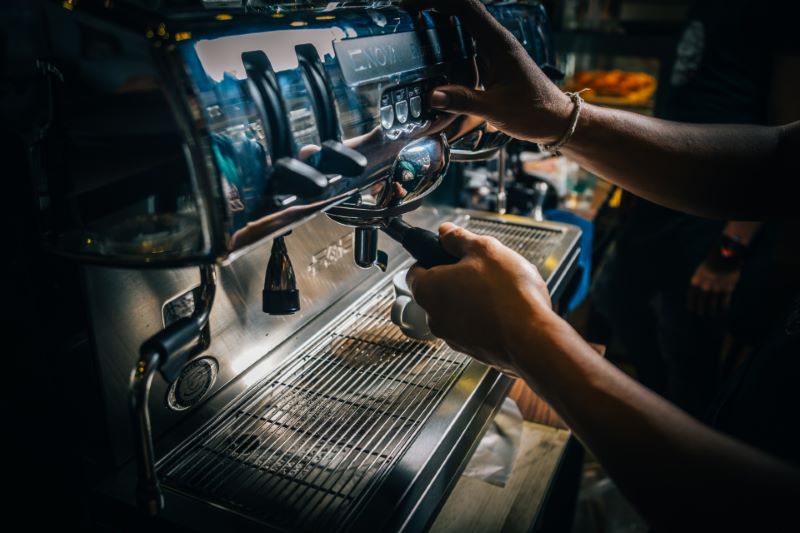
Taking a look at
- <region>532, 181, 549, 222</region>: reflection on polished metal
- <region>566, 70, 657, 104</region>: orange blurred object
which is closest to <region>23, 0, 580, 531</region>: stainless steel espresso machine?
<region>532, 181, 549, 222</region>: reflection on polished metal

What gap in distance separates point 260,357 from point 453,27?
656mm

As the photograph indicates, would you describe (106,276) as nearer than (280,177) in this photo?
No

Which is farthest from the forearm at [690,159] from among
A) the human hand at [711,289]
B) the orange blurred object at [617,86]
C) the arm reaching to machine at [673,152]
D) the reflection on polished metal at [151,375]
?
the orange blurred object at [617,86]

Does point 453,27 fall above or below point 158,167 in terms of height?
above

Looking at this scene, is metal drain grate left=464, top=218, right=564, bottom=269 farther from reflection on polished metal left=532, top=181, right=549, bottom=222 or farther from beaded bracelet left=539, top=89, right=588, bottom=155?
beaded bracelet left=539, top=89, right=588, bottom=155

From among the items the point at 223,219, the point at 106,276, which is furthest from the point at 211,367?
the point at 223,219

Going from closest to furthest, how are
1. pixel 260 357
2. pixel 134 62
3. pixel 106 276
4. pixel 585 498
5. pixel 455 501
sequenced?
pixel 134 62 < pixel 106 276 < pixel 260 357 < pixel 455 501 < pixel 585 498

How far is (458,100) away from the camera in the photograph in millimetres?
935

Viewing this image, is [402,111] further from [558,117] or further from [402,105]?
[558,117]

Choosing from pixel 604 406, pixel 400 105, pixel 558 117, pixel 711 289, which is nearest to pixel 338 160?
pixel 400 105

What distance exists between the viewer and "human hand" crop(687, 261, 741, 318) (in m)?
2.26

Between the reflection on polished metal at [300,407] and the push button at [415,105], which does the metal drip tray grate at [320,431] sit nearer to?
the reflection on polished metal at [300,407]

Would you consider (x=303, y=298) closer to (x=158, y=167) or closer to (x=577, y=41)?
(x=158, y=167)

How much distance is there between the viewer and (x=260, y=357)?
3.62 feet
